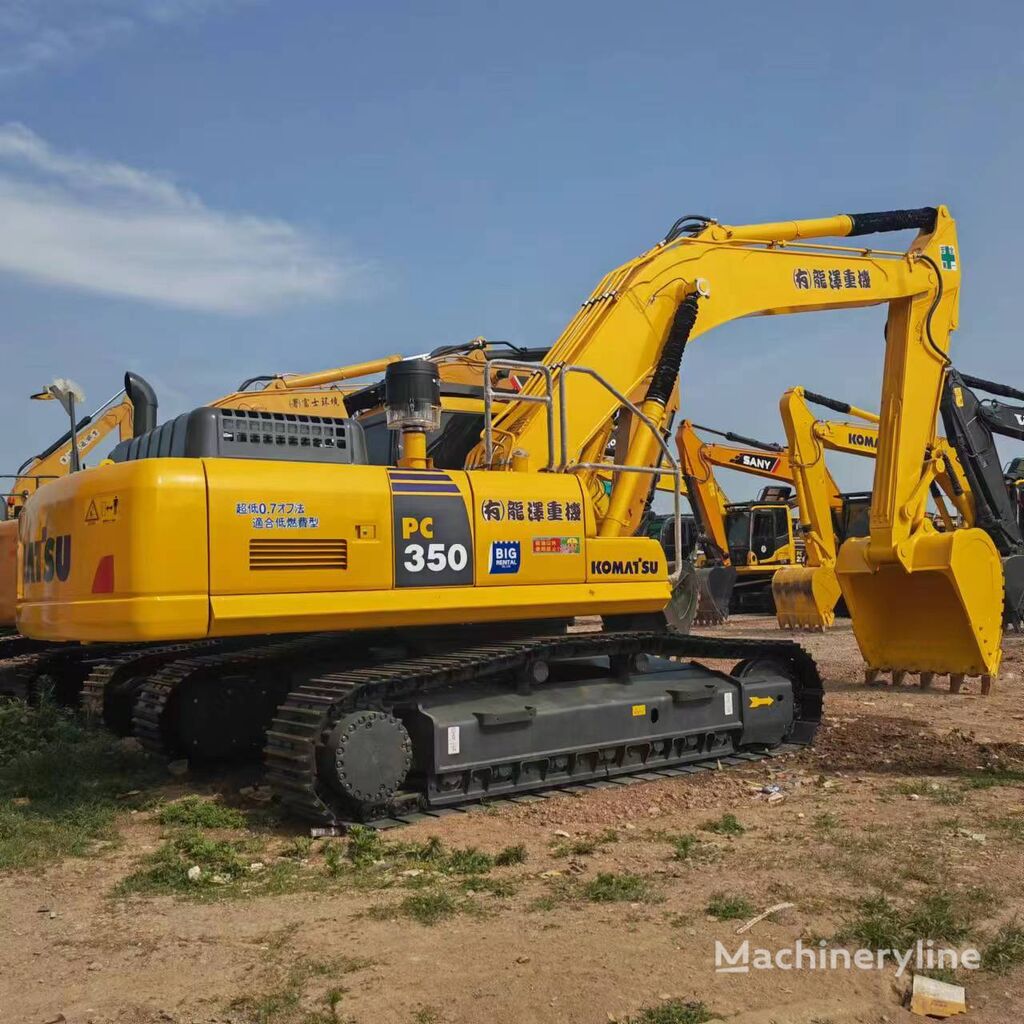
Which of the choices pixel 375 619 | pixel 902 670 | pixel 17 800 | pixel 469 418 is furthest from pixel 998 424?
pixel 17 800

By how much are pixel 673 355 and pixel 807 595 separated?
1180 cm

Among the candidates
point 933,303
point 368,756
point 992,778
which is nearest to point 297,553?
point 368,756

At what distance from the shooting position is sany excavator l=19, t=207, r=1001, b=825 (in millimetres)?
5941

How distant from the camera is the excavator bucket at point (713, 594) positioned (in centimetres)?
2336

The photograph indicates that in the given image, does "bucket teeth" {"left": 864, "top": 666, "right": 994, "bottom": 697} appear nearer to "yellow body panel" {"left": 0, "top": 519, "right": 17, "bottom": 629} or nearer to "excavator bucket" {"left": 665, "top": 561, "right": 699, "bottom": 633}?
"excavator bucket" {"left": 665, "top": 561, "right": 699, "bottom": 633}

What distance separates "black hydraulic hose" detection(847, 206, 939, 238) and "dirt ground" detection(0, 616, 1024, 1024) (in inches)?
207

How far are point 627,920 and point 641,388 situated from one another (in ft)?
16.1

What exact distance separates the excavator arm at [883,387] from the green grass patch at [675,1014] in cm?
407

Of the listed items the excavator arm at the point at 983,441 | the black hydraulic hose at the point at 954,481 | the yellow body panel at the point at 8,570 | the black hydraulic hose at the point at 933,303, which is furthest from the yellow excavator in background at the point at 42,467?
the black hydraulic hose at the point at 954,481

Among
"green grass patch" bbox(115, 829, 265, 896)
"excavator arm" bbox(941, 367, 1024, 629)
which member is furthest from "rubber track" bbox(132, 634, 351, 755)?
"excavator arm" bbox(941, 367, 1024, 629)

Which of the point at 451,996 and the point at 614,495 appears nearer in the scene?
the point at 451,996

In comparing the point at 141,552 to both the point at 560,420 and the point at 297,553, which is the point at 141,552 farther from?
the point at 560,420

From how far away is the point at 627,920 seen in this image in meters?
4.58

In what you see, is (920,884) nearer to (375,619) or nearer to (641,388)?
(375,619)
